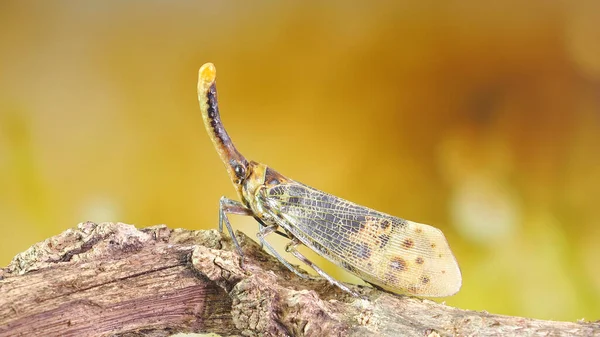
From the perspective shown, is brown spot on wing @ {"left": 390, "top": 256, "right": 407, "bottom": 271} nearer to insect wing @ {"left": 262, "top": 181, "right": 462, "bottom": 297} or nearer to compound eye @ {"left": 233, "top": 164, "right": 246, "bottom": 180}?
insect wing @ {"left": 262, "top": 181, "right": 462, "bottom": 297}

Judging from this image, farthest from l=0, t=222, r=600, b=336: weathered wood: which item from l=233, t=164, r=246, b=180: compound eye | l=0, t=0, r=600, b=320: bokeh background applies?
l=0, t=0, r=600, b=320: bokeh background

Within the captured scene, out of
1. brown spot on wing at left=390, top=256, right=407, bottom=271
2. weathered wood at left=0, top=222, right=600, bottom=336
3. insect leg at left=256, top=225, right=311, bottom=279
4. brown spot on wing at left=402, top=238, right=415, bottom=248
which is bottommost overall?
weathered wood at left=0, top=222, right=600, bottom=336

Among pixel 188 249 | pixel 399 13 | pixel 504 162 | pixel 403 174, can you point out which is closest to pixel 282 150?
pixel 403 174

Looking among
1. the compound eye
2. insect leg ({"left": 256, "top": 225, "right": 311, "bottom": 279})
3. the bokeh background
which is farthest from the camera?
the bokeh background

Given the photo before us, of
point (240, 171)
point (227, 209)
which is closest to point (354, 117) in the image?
point (240, 171)

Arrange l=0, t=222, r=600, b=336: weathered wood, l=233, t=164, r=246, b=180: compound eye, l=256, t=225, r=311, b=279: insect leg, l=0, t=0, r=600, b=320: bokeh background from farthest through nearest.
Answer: l=0, t=0, r=600, b=320: bokeh background, l=233, t=164, r=246, b=180: compound eye, l=256, t=225, r=311, b=279: insect leg, l=0, t=222, r=600, b=336: weathered wood

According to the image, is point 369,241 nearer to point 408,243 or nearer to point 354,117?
point 408,243

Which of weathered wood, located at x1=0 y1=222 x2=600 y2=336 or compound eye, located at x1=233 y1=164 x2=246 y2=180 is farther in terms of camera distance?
compound eye, located at x1=233 y1=164 x2=246 y2=180

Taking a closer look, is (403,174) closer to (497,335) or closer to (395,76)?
(395,76)
